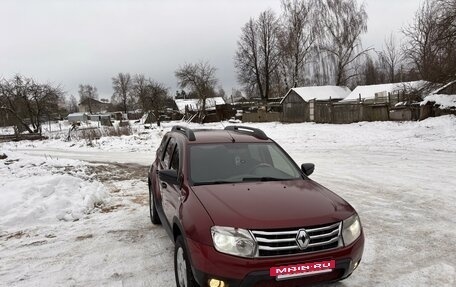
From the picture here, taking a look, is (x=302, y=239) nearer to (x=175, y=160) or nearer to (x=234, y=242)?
(x=234, y=242)

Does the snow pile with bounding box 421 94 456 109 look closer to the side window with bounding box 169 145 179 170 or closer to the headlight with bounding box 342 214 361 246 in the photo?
the side window with bounding box 169 145 179 170

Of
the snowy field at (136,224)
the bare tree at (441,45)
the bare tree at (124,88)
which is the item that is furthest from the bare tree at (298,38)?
the bare tree at (124,88)

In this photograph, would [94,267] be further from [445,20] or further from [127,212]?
[445,20]

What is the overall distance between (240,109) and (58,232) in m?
49.5

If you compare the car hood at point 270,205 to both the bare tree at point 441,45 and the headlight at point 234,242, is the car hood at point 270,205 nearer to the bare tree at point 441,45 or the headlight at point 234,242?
the headlight at point 234,242

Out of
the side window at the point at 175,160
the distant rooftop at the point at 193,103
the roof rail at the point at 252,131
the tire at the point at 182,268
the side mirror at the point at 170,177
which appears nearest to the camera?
the tire at the point at 182,268

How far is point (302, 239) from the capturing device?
3240 mm

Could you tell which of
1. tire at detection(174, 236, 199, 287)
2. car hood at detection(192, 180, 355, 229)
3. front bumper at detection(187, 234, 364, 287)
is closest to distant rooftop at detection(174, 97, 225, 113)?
car hood at detection(192, 180, 355, 229)

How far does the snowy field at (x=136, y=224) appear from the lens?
14.8 ft

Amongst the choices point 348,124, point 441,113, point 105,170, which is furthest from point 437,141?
point 105,170

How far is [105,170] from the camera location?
1257 centimetres

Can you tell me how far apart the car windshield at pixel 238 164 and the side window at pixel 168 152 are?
0.83m

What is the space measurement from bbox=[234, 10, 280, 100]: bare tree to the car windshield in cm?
6102

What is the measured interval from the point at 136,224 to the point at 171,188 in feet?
7.59
